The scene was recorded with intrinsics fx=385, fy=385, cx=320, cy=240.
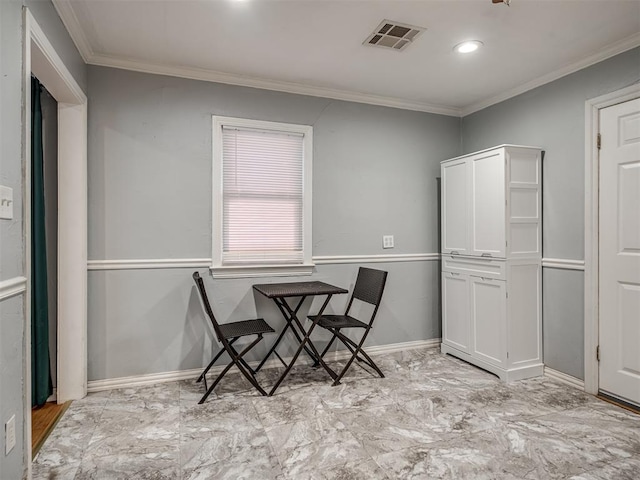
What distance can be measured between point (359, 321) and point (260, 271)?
0.93 m

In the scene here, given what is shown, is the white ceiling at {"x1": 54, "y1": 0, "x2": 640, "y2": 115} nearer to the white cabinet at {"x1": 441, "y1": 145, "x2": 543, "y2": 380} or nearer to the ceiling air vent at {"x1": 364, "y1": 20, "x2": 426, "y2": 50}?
the ceiling air vent at {"x1": 364, "y1": 20, "x2": 426, "y2": 50}

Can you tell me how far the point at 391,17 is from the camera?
2.33 meters

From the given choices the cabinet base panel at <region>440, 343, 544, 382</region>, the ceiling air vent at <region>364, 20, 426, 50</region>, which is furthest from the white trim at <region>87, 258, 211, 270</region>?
the cabinet base panel at <region>440, 343, 544, 382</region>

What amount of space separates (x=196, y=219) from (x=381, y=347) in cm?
208

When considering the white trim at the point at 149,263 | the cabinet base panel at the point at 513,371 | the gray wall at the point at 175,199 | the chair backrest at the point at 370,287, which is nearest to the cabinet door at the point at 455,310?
the cabinet base panel at the point at 513,371

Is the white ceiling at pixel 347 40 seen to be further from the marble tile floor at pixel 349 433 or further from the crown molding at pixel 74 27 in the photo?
the marble tile floor at pixel 349 433

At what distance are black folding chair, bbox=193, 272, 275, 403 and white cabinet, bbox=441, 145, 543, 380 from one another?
5.90 ft

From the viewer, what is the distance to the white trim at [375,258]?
3503 mm

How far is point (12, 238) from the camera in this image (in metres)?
1.56

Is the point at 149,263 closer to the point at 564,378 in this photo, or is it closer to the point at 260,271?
the point at 260,271

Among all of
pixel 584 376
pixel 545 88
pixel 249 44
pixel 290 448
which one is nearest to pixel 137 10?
pixel 249 44

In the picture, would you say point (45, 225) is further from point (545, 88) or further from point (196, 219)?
point (545, 88)

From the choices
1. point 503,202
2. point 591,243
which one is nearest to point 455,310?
point 503,202

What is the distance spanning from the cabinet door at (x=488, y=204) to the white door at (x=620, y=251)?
2.14ft
